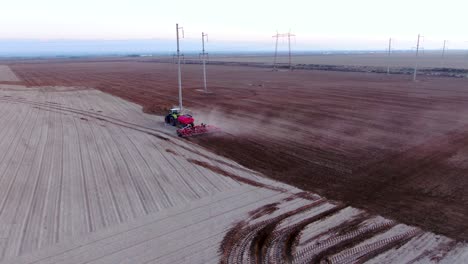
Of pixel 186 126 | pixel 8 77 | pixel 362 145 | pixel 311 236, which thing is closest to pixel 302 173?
pixel 311 236

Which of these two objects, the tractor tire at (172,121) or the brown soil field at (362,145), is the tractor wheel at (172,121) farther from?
the brown soil field at (362,145)

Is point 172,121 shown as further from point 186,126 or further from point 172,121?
point 186,126

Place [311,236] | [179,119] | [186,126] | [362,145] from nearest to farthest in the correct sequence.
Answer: [311,236]
[362,145]
[186,126]
[179,119]

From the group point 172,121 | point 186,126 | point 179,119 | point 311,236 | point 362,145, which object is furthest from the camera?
point 172,121

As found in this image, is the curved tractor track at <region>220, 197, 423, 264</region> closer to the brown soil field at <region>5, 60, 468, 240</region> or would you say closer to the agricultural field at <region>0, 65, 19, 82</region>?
the brown soil field at <region>5, 60, 468, 240</region>

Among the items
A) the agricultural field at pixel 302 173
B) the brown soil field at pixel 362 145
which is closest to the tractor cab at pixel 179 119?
the agricultural field at pixel 302 173

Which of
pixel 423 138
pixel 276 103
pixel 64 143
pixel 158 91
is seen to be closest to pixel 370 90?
pixel 276 103

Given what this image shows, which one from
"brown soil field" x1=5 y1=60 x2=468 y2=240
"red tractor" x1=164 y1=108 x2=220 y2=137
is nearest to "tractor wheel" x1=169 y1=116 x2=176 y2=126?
"red tractor" x1=164 y1=108 x2=220 y2=137

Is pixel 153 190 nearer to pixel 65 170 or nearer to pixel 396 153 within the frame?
pixel 65 170
